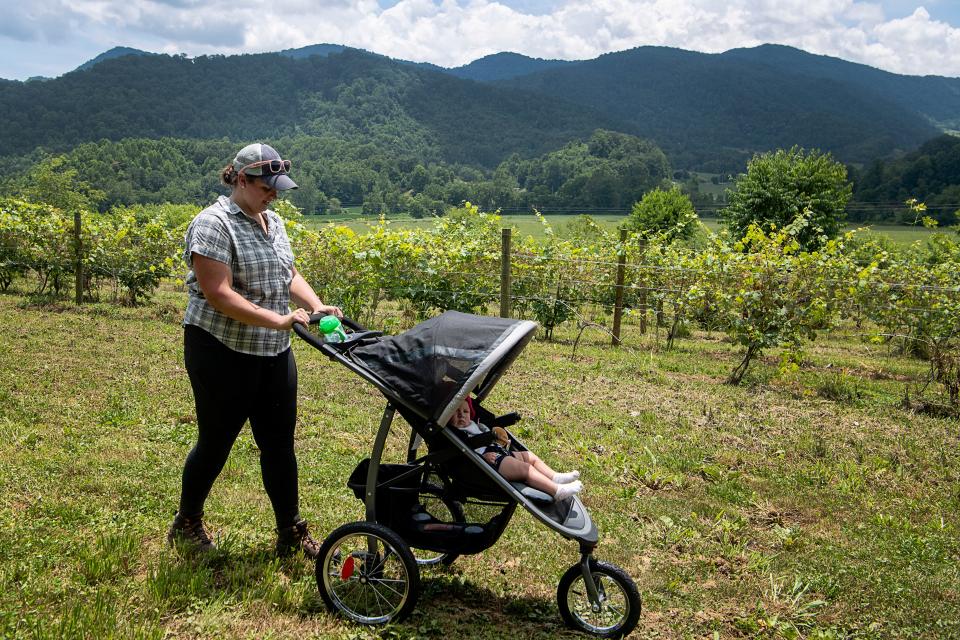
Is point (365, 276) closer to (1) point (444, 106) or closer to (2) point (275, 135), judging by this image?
(2) point (275, 135)

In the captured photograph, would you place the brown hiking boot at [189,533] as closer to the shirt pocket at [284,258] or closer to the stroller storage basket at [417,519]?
the stroller storage basket at [417,519]

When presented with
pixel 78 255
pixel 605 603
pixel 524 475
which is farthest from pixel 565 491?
pixel 78 255

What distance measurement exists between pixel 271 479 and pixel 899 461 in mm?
4912

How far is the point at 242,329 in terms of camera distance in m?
3.17

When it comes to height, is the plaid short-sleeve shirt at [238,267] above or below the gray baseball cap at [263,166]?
below

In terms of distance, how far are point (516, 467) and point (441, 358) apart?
61cm

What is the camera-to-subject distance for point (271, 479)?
345 centimetres

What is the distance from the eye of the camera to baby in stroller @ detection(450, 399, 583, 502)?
316 centimetres

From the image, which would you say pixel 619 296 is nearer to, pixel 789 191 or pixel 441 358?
pixel 441 358

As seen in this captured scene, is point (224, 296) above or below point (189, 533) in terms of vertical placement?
above

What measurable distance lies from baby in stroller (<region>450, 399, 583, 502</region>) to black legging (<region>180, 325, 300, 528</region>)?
0.82 metres

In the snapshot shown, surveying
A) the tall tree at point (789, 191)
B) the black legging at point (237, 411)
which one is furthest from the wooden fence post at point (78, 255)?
the tall tree at point (789, 191)

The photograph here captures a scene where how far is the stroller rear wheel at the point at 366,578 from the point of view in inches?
124

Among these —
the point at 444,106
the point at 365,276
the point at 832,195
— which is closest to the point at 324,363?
the point at 365,276
